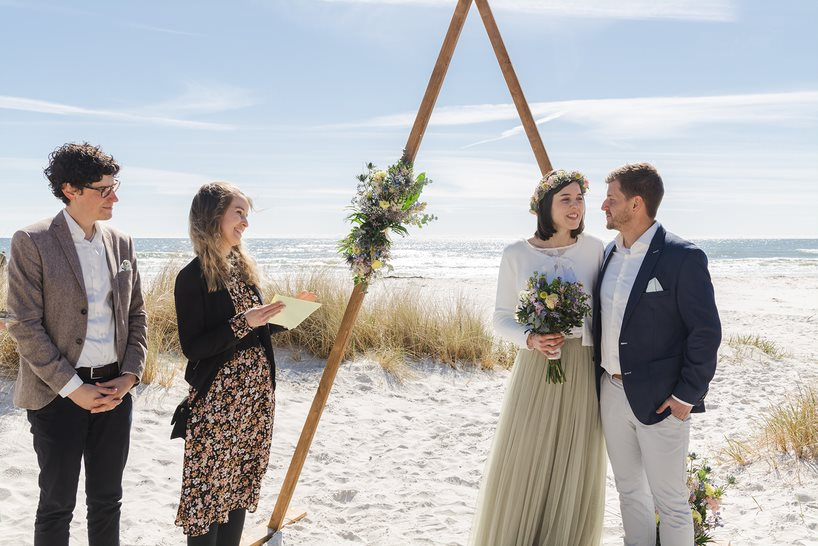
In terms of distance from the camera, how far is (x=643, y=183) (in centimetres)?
285

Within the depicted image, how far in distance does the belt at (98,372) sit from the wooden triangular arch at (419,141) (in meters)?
1.22

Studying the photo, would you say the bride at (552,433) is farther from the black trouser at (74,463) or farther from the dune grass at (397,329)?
the dune grass at (397,329)

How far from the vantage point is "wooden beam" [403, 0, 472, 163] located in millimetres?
3654

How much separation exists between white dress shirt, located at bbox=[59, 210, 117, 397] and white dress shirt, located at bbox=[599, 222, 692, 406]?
2484 millimetres

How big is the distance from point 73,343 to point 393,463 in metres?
3.17

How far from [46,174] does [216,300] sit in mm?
941

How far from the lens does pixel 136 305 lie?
3.06 meters

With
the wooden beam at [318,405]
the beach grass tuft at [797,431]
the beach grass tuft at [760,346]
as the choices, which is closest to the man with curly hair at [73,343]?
the wooden beam at [318,405]

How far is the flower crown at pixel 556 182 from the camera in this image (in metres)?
3.23

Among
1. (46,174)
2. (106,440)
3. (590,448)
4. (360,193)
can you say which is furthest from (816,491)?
(46,174)

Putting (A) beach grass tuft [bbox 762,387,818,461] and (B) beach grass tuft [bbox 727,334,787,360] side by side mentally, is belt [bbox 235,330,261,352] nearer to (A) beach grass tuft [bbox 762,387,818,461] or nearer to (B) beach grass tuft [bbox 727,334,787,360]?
(A) beach grass tuft [bbox 762,387,818,461]

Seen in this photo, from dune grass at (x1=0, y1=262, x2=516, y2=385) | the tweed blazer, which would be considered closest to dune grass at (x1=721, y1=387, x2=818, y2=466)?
dune grass at (x1=0, y1=262, x2=516, y2=385)

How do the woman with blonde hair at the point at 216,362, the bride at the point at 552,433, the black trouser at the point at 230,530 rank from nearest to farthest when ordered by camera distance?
the woman with blonde hair at the point at 216,362 → the black trouser at the point at 230,530 → the bride at the point at 552,433

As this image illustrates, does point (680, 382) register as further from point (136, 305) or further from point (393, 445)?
point (393, 445)
